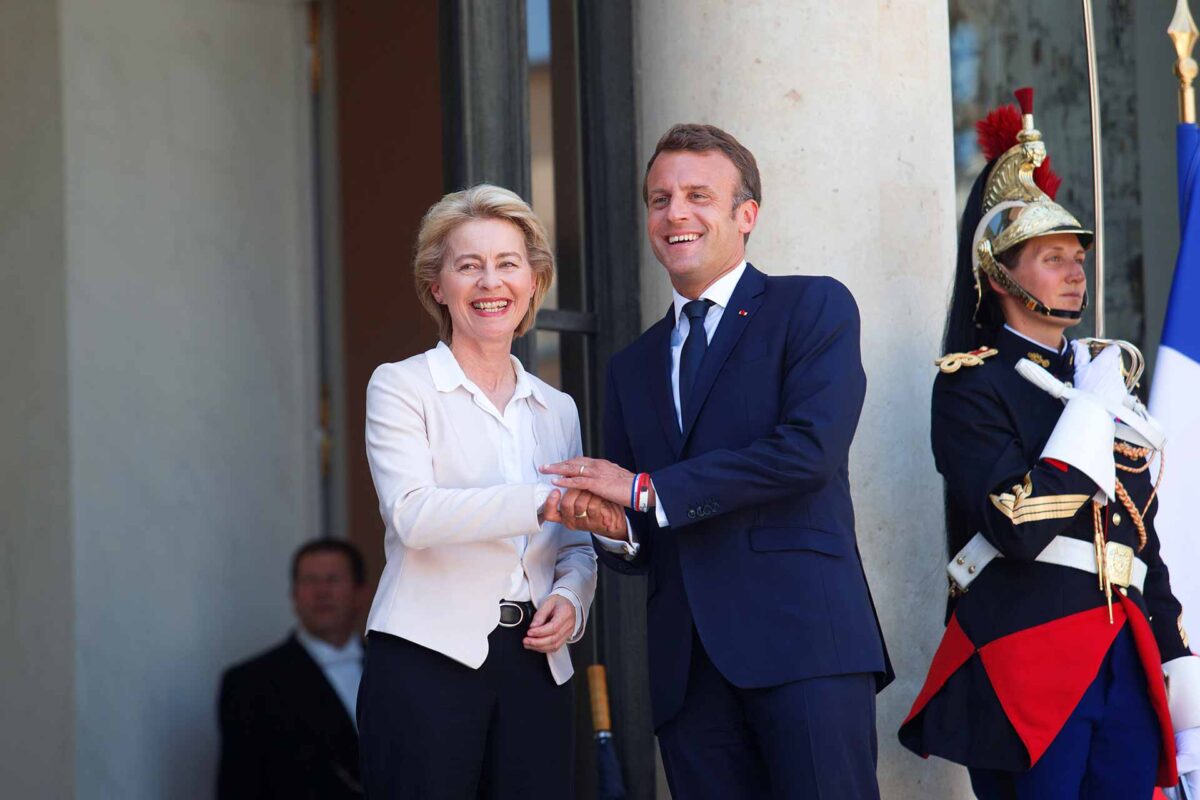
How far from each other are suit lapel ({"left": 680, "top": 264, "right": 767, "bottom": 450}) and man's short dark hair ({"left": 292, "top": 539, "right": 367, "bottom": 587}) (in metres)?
2.76

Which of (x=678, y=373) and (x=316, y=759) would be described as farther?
(x=316, y=759)

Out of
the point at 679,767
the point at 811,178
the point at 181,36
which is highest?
the point at 181,36

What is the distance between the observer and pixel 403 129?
6.38 m

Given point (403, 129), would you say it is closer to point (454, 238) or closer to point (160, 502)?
point (160, 502)

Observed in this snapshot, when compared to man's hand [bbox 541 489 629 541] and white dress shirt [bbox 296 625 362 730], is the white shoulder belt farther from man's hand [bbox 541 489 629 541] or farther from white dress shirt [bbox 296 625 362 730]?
white dress shirt [bbox 296 625 362 730]

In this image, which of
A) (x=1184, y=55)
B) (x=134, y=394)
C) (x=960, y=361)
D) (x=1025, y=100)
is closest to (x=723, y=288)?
(x=960, y=361)

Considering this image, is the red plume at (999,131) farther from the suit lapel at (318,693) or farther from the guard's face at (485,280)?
the suit lapel at (318,693)

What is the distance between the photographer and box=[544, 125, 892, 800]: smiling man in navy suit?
2895 millimetres

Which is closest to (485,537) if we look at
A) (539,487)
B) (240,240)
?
(539,487)

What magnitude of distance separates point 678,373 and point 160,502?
103 inches

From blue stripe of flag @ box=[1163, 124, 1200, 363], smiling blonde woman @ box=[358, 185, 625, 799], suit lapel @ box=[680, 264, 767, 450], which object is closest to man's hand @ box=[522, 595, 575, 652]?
smiling blonde woman @ box=[358, 185, 625, 799]

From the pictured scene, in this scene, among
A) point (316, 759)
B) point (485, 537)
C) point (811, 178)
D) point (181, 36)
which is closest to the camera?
point (485, 537)

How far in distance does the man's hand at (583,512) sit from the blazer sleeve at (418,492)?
0.03 metres

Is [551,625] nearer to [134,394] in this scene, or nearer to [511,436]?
[511,436]
